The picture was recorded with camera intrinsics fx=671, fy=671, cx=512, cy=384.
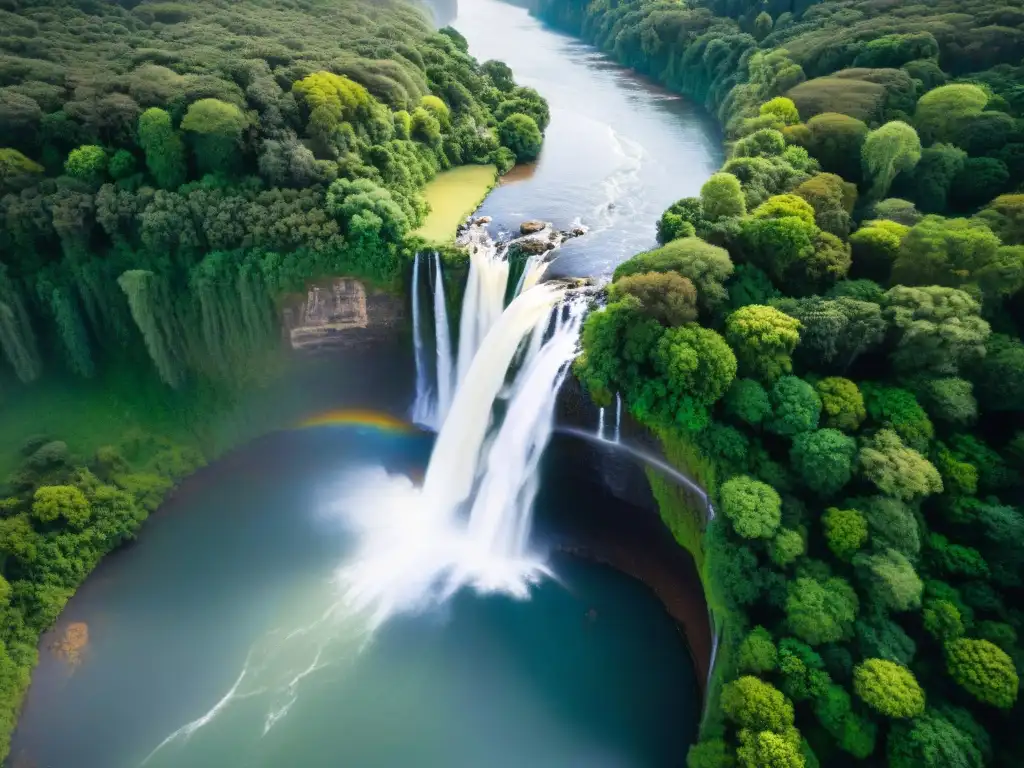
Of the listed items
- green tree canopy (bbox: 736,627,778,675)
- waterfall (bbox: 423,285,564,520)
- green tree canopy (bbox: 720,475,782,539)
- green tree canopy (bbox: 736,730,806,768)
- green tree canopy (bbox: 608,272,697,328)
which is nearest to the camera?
green tree canopy (bbox: 736,730,806,768)

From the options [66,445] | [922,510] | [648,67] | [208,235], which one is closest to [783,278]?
[922,510]

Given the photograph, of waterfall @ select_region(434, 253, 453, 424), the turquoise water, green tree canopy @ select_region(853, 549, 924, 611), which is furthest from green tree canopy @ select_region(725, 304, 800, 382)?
waterfall @ select_region(434, 253, 453, 424)

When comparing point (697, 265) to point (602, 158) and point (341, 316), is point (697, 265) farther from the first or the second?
point (602, 158)

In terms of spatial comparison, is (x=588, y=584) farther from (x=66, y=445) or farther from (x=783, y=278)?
(x=66, y=445)

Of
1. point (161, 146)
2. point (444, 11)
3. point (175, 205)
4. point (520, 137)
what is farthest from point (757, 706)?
point (444, 11)

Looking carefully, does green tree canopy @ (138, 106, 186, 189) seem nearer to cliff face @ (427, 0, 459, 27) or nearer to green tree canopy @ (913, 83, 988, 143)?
green tree canopy @ (913, 83, 988, 143)

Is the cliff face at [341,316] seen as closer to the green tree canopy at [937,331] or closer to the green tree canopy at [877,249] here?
the green tree canopy at [877,249]

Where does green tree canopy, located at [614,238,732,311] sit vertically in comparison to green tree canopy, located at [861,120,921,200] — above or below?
below

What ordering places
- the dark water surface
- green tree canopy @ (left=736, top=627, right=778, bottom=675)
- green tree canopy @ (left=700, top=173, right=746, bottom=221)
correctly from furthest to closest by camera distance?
the dark water surface, green tree canopy @ (left=700, top=173, right=746, bottom=221), green tree canopy @ (left=736, top=627, right=778, bottom=675)

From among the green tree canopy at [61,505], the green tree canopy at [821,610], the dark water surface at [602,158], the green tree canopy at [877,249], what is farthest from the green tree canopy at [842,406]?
the green tree canopy at [61,505]
